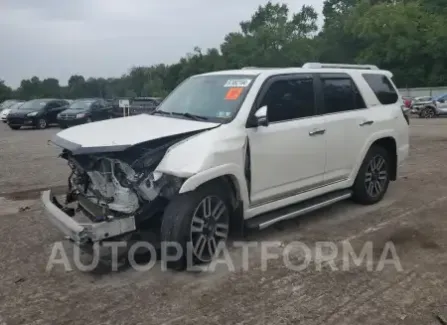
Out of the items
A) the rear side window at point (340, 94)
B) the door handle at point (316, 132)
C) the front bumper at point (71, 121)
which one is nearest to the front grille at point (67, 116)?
the front bumper at point (71, 121)

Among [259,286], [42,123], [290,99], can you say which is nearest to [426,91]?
[42,123]

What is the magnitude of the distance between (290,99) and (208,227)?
5.80 ft

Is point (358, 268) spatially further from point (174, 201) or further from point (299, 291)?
point (174, 201)

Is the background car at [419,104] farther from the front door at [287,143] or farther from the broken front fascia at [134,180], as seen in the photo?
the broken front fascia at [134,180]

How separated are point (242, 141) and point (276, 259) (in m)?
1.18

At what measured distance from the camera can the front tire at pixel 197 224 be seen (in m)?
4.18

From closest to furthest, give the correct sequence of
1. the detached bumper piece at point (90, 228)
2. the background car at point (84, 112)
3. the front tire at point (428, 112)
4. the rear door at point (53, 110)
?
the detached bumper piece at point (90, 228) < the background car at point (84, 112) < the rear door at point (53, 110) < the front tire at point (428, 112)

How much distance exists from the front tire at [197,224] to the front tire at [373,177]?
236cm

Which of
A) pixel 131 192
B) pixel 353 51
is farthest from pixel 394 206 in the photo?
pixel 353 51

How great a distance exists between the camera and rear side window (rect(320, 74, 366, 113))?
573 cm

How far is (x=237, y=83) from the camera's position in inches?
203

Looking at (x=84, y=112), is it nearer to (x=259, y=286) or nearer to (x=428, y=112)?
(x=428, y=112)

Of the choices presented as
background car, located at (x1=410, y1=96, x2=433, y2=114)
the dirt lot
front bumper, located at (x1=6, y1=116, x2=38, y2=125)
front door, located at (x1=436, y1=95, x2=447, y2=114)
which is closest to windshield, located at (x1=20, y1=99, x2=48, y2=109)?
front bumper, located at (x1=6, y1=116, x2=38, y2=125)

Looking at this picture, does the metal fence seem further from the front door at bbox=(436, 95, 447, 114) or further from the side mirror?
the side mirror
